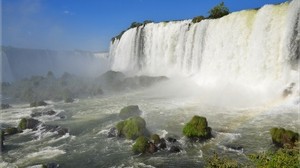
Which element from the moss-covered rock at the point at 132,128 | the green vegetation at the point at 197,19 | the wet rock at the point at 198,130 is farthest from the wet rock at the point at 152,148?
the green vegetation at the point at 197,19

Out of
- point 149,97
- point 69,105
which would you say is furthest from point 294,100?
point 69,105

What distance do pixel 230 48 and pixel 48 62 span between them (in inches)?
3010

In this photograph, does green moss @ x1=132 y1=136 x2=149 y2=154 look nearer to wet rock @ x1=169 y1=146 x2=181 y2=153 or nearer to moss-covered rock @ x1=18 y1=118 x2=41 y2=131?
wet rock @ x1=169 y1=146 x2=181 y2=153

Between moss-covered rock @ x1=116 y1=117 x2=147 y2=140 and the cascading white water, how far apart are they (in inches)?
605

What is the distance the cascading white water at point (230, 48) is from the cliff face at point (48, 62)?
116ft

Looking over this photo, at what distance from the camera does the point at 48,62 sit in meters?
106

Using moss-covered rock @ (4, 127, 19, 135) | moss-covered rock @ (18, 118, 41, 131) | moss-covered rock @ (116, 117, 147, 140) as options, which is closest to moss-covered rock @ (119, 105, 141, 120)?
moss-covered rock @ (116, 117, 147, 140)

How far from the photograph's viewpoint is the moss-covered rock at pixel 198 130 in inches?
875

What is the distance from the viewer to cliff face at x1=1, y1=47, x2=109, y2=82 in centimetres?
9306

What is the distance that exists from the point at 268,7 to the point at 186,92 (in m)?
12.9

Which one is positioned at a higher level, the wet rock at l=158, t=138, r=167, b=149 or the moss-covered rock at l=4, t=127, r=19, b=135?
the moss-covered rock at l=4, t=127, r=19, b=135

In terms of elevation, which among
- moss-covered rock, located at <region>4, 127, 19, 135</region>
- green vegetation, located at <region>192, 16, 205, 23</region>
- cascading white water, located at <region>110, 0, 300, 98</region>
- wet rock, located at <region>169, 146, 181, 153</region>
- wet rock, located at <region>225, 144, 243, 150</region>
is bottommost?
wet rock, located at <region>169, 146, 181, 153</region>

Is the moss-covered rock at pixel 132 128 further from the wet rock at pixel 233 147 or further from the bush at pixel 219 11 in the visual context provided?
the bush at pixel 219 11

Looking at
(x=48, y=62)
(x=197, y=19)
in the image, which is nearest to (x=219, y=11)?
(x=197, y=19)
